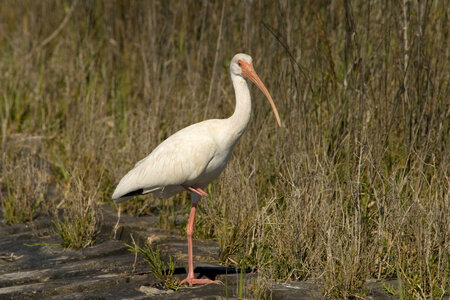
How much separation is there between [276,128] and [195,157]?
4.41 feet

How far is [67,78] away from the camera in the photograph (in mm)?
8016

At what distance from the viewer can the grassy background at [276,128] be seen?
4.35 m

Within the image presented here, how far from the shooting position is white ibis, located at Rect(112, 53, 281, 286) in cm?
471

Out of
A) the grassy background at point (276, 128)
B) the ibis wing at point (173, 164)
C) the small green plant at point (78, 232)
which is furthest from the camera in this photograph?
the small green plant at point (78, 232)

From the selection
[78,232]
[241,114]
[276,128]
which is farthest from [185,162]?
[276,128]

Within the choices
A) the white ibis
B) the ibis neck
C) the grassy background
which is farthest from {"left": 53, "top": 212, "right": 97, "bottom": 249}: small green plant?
the ibis neck

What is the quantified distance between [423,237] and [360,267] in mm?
421

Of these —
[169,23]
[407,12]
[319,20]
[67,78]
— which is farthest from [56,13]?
[407,12]

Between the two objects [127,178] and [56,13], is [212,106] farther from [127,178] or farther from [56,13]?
[56,13]

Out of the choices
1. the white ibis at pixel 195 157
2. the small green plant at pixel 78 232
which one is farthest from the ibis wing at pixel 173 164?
the small green plant at pixel 78 232

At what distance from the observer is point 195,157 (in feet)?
15.4

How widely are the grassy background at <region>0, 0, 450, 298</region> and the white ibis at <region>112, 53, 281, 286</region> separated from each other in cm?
35

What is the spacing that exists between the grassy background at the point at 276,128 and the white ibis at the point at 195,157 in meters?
0.35

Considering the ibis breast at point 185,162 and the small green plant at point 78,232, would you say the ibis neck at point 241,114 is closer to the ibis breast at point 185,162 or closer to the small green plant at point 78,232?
the ibis breast at point 185,162
